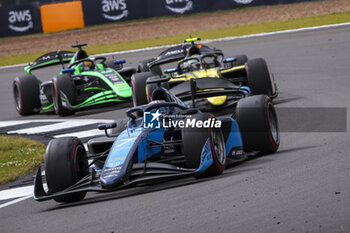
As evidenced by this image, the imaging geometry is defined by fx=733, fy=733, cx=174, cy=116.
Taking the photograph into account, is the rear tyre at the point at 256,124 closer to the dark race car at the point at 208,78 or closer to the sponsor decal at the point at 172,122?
the sponsor decal at the point at 172,122

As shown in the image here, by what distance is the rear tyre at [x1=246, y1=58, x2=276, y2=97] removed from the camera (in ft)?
46.9

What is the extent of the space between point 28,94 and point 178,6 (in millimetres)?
18867

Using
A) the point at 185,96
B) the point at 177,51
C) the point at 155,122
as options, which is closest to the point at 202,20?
the point at 177,51

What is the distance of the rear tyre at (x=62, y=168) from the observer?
26.8 ft

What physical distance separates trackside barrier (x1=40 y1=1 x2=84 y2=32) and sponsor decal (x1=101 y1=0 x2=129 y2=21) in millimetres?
1513

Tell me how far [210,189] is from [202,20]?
91.3 feet

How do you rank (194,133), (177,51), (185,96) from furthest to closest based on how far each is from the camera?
1. (177,51)
2. (185,96)
3. (194,133)

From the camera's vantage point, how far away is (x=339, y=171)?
301 inches

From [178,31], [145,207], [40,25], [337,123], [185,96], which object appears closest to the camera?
[145,207]

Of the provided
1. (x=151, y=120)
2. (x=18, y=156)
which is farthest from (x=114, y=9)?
(x=151, y=120)

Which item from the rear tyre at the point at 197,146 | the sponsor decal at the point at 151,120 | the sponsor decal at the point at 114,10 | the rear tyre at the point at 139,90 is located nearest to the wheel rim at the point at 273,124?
the rear tyre at the point at 197,146

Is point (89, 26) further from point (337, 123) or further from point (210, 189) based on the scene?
point (210, 189)

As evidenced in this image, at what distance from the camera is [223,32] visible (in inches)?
1168

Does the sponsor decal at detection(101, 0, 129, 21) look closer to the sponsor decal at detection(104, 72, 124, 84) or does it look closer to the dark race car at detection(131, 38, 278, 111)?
the sponsor decal at detection(104, 72, 124, 84)
